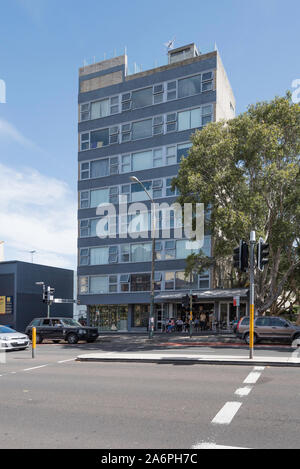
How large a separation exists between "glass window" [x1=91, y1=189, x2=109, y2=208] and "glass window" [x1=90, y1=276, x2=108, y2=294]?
23.9 feet

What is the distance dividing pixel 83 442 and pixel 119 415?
160 cm

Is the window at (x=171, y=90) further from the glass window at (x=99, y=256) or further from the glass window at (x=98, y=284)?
the glass window at (x=98, y=284)

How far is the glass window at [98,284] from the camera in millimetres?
45188

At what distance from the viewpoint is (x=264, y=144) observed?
25.8 meters

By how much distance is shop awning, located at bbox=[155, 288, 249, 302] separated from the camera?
36.4 m

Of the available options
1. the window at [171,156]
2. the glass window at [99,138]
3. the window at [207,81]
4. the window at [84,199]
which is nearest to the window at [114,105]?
the glass window at [99,138]

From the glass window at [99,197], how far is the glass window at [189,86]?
1180 cm

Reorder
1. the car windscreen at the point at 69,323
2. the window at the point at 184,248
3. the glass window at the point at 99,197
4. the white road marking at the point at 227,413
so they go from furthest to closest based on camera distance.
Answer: the glass window at the point at 99,197 < the window at the point at 184,248 < the car windscreen at the point at 69,323 < the white road marking at the point at 227,413

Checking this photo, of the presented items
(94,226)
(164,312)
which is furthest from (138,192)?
(164,312)

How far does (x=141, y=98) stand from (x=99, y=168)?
8.09 metres

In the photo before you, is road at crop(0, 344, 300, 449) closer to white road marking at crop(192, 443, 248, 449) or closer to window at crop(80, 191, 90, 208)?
white road marking at crop(192, 443, 248, 449)

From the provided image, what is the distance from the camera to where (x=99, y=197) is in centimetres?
4628
